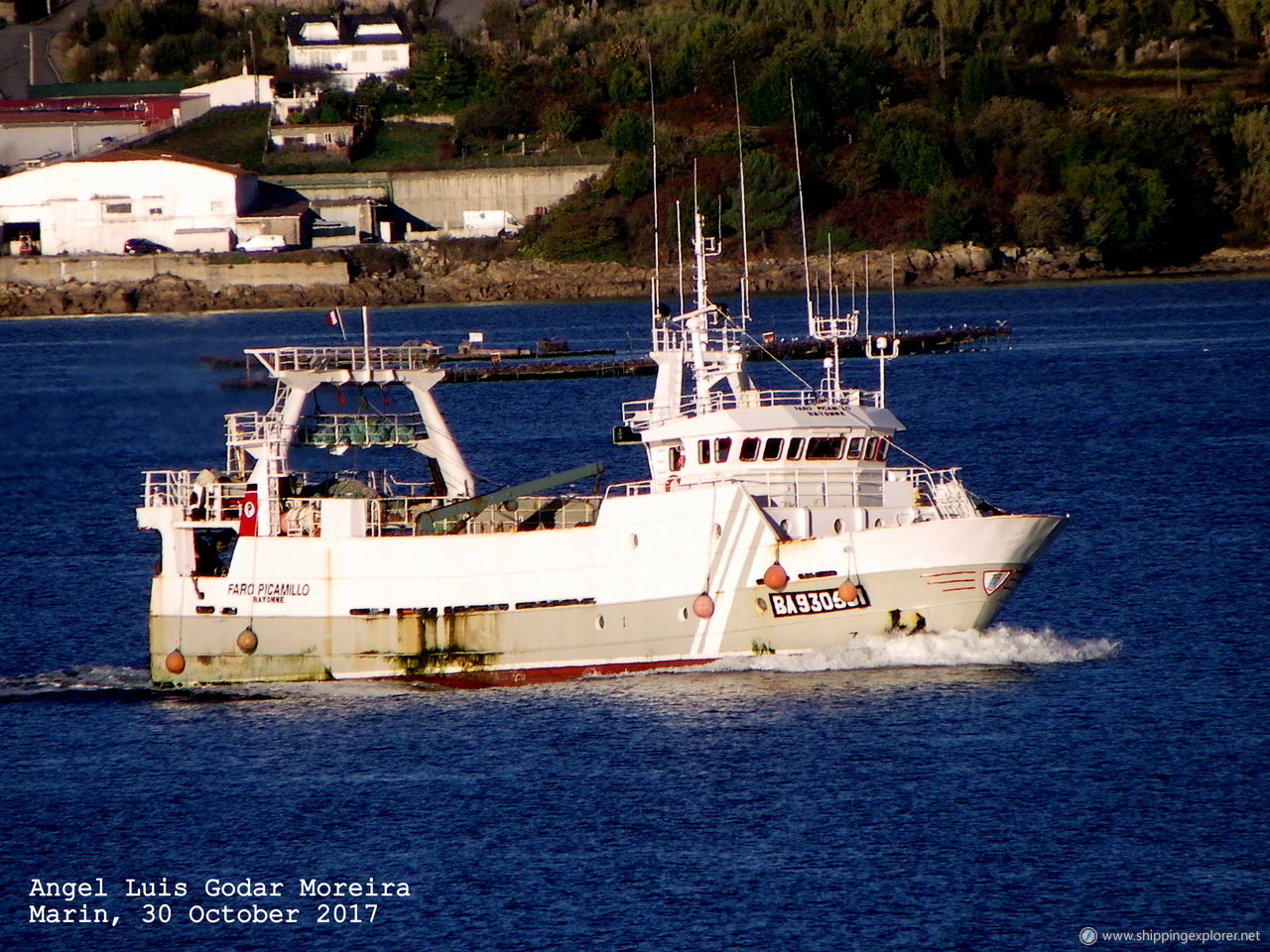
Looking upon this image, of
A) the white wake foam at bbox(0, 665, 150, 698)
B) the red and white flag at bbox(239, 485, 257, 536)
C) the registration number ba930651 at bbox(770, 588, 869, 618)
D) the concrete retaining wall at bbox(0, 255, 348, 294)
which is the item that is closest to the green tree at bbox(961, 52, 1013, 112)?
the concrete retaining wall at bbox(0, 255, 348, 294)

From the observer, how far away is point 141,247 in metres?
165

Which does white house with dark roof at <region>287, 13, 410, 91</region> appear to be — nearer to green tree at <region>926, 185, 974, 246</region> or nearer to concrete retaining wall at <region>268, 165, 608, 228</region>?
concrete retaining wall at <region>268, 165, 608, 228</region>

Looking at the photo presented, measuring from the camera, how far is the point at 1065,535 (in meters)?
61.0

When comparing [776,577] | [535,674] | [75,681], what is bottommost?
[75,681]

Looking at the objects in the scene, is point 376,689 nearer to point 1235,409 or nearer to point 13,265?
point 1235,409

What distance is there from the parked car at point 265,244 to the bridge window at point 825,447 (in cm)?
12264

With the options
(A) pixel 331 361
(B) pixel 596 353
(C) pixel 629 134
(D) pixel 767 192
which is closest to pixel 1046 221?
(D) pixel 767 192

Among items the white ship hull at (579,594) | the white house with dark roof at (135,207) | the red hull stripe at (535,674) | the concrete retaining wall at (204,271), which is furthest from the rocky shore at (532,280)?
the red hull stripe at (535,674)

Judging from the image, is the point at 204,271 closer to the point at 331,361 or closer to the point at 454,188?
the point at 454,188

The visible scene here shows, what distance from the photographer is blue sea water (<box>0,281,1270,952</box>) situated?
33.2 metres

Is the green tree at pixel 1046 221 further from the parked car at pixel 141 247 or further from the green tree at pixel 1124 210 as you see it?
the parked car at pixel 141 247

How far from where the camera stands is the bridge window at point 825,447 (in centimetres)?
4566

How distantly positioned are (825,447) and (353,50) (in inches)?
5992

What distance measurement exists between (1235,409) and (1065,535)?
30889 mm
